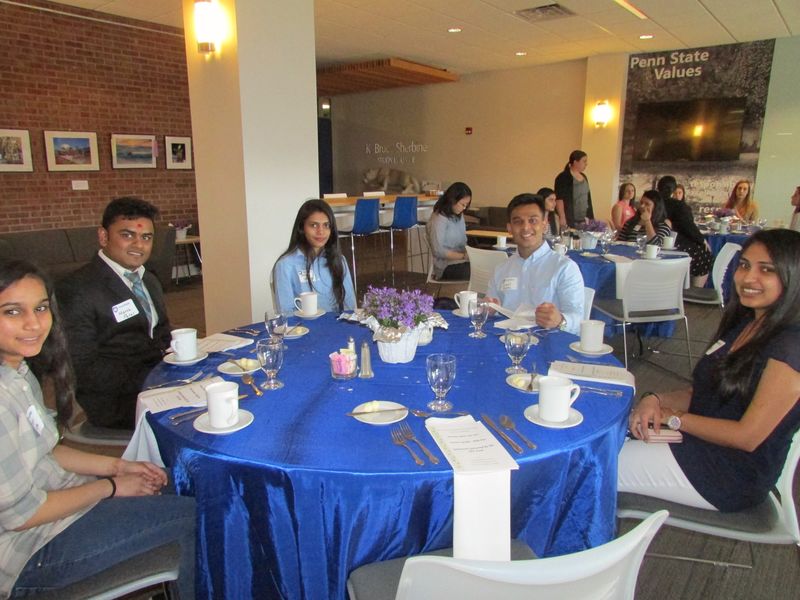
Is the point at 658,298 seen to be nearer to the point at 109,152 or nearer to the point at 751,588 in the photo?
the point at 751,588

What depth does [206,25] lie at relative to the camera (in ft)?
12.8

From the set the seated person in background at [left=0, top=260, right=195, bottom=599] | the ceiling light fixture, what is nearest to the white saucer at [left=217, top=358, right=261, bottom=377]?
the seated person in background at [left=0, top=260, right=195, bottom=599]

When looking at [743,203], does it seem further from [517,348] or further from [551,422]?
[551,422]

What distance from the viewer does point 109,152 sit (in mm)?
6785

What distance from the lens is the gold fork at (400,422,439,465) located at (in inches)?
51.1

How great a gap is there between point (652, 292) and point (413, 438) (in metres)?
3.15

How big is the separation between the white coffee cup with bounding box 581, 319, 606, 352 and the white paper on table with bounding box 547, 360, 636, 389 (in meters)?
0.14

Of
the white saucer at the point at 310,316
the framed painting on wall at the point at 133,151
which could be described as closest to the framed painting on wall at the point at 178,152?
the framed painting on wall at the point at 133,151

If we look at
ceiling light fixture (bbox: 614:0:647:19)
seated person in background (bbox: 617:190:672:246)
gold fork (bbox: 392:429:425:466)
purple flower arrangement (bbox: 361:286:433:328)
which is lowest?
gold fork (bbox: 392:429:425:466)

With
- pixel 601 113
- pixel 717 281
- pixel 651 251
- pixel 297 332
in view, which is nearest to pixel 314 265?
pixel 297 332

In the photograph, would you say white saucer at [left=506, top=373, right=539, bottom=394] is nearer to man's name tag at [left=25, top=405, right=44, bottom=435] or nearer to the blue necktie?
man's name tag at [left=25, top=405, right=44, bottom=435]

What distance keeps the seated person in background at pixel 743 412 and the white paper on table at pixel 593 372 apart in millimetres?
155

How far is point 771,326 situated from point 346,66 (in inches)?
359

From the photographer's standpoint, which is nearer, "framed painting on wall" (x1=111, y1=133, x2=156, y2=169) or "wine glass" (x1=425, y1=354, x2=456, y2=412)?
"wine glass" (x1=425, y1=354, x2=456, y2=412)
